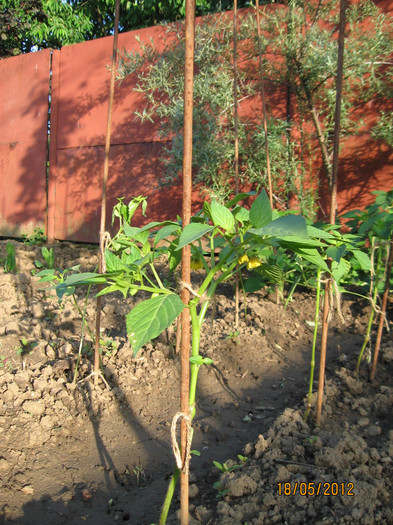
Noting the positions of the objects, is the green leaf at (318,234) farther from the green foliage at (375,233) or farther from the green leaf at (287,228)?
the green foliage at (375,233)

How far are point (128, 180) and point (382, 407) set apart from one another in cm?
375

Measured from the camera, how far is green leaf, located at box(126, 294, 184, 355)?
747mm

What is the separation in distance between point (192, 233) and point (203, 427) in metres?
1.24

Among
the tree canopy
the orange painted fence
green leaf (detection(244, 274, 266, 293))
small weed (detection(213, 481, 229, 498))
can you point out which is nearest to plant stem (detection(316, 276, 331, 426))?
small weed (detection(213, 481, 229, 498))

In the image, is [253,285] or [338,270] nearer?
[338,270]

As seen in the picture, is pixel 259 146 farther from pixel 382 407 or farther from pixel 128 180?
pixel 382 407

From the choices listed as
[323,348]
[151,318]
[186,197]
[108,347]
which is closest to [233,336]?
[108,347]

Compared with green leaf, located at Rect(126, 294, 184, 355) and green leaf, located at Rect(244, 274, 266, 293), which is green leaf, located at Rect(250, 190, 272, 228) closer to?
green leaf, located at Rect(126, 294, 184, 355)

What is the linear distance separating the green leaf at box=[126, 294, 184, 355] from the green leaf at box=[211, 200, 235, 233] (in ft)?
0.67

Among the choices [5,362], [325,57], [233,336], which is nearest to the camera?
[5,362]

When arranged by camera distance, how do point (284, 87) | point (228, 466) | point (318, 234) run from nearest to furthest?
point (318, 234), point (228, 466), point (284, 87)

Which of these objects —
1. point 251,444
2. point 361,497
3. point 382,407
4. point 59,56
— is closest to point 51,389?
point 251,444

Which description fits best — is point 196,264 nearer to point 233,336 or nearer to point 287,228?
point 287,228
